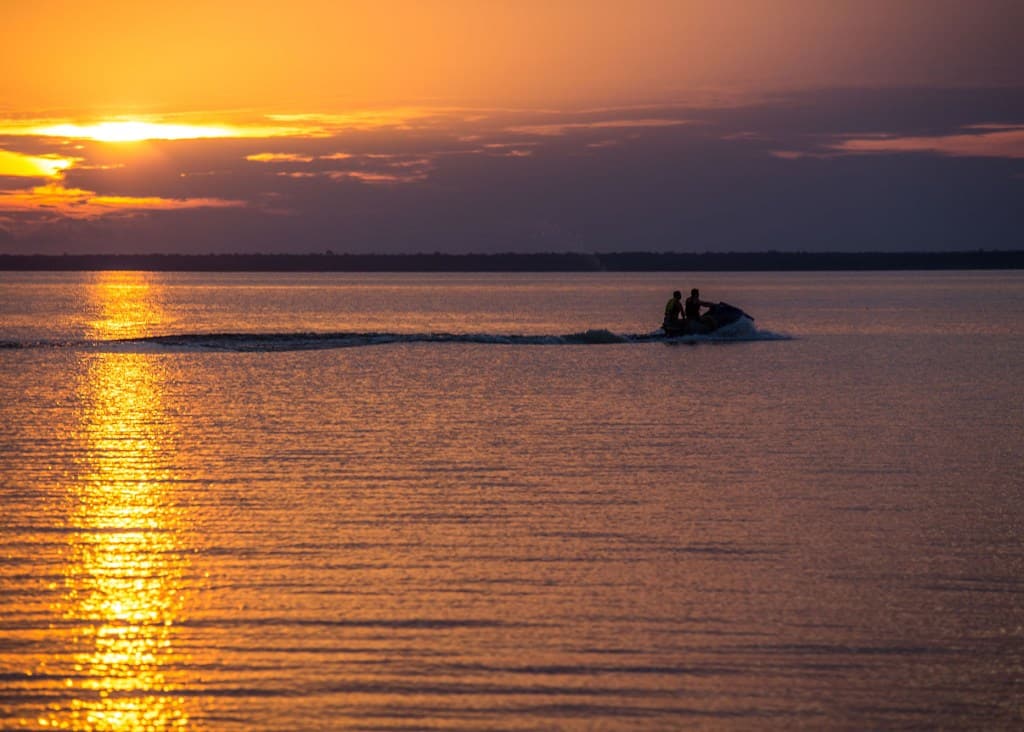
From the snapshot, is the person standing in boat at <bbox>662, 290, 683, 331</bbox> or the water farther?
the person standing in boat at <bbox>662, 290, 683, 331</bbox>

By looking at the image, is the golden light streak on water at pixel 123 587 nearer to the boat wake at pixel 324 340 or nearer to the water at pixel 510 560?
the water at pixel 510 560

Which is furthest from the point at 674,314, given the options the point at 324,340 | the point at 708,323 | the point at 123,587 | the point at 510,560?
the point at 123,587

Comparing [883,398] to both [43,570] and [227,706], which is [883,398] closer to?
[43,570]

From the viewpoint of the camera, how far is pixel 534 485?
1839cm

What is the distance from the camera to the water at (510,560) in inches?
376

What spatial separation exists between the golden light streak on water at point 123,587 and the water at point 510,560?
45 millimetres

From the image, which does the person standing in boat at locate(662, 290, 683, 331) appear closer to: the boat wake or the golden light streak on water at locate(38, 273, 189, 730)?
the boat wake

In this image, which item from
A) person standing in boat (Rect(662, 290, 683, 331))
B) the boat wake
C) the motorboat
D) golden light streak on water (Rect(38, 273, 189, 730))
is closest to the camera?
golden light streak on water (Rect(38, 273, 189, 730))

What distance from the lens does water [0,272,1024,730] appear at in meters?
9.55

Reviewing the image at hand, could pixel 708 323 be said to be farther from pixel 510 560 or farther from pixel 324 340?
pixel 510 560

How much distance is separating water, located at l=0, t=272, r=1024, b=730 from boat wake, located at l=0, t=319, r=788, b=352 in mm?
16864

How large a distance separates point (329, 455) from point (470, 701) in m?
12.3

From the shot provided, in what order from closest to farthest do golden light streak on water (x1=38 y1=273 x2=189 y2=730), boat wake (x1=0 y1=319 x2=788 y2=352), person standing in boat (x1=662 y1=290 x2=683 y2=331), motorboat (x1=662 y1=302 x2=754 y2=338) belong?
golden light streak on water (x1=38 y1=273 x2=189 y2=730) → boat wake (x1=0 y1=319 x2=788 y2=352) → person standing in boat (x1=662 y1=290 x2=683 y2=331) → motorboat (x1=662 y1=302 x2=754 y2=338)

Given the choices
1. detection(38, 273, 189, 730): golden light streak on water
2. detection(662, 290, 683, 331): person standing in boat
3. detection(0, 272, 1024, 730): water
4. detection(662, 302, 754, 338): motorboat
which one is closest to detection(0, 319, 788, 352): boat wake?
detection(662, 302, 754, 338): motorboat
